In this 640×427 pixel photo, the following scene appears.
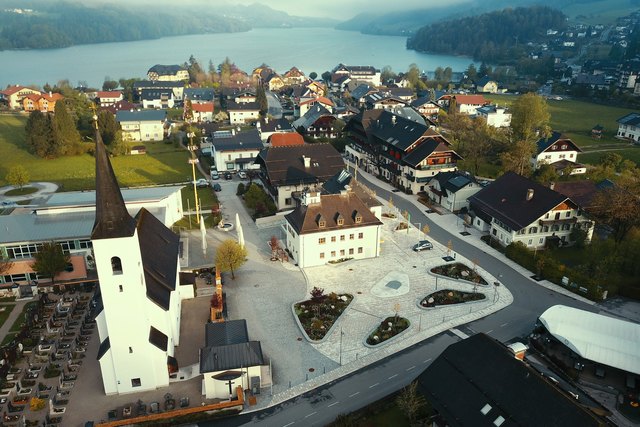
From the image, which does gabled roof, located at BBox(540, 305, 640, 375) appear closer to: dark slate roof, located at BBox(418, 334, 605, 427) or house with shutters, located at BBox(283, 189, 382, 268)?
dark slate roof, located at BBox(418, 334, 605, 427)

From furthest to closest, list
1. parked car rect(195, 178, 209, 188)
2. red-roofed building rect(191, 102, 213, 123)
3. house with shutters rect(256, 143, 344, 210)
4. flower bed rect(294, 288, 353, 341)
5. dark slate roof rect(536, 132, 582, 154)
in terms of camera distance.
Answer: red-roofed building rect(191, 102, 213, 123), dark slate roof rect(536, 132, 582, 154), parked car rect(195, 178, 209, 188), house with shutters rect(256, 143, 344, 210), flower bed rect(294, 288, 353, 341)

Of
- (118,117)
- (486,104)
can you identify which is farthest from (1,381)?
(486,104)

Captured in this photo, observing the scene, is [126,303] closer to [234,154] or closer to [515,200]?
[515,200]

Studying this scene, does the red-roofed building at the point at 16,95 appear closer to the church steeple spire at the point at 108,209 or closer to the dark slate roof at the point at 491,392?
the church steeple spire at the point at 108,209

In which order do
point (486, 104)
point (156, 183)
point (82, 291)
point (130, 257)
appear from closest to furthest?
point (130, 257) → point (82, 291) → point (156, 183) → point (486, 104)

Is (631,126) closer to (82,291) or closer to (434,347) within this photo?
(434,347)

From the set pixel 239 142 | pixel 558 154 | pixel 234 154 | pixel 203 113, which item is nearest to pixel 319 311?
pixel 234 154

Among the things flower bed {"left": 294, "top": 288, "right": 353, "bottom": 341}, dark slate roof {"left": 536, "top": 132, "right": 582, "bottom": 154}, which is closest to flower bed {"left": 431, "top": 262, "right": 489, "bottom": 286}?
flower bed {"left": 294, "top": 288, "right": 353, "bottom": 341}
